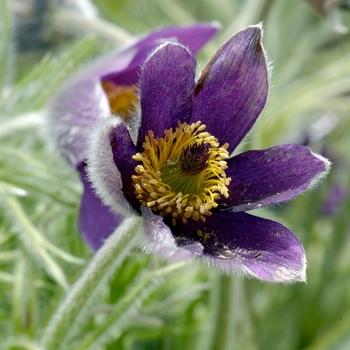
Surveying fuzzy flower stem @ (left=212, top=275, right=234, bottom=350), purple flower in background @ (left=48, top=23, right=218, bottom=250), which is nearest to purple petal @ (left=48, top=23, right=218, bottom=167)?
purple flower in background @ (left=48, top=23, right=218, bottom=250)

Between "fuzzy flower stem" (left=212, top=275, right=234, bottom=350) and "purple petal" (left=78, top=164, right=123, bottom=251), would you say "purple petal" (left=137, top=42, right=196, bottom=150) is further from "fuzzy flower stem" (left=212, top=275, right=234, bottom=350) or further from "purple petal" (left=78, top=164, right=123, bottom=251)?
"fuzzy flower stem" (left=212, top=275, right=234, bottom=350)

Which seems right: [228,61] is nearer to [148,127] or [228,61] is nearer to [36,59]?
[148,127]

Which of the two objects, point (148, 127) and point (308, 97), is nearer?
point (148, 127)

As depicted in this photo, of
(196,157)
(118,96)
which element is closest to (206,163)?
(196,157)

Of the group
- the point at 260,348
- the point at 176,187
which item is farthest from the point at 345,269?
the point at 176,187

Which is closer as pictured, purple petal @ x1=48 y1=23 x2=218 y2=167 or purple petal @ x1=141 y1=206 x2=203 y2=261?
purple petal @ x1=141 y1=206 x2=203 y2=261
